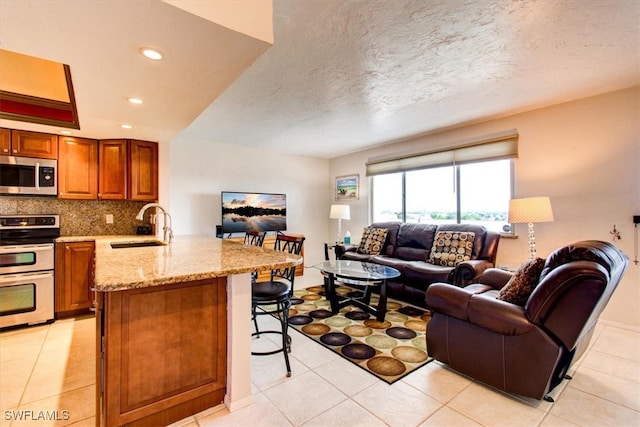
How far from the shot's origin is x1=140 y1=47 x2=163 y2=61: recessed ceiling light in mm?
1565

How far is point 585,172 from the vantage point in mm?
3266

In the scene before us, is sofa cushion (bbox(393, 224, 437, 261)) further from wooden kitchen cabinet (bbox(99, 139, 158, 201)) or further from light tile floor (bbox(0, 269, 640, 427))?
wooden kitchen cabinet (bbox(99, 139, 158, 201))

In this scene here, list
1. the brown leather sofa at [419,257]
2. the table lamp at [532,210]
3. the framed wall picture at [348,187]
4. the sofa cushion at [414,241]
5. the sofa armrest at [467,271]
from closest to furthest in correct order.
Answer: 1. the table lamp at [532,210]
2. the sofa armrest at [467,271]
3. the brown leather sofa at [419,257]
4. the sofa cushion at [414,241]
5. the framed wall picture at [348,187]

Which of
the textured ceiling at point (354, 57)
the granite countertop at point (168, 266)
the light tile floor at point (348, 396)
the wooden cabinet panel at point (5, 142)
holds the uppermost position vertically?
the textured ceiling at point (354, 57)

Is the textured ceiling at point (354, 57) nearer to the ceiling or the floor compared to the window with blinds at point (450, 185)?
nearer to the ceiling

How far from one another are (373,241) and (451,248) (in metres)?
1.27

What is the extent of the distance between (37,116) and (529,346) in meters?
4.78

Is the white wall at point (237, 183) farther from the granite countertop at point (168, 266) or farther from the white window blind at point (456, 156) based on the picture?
the granite countertop at point (168, 266)

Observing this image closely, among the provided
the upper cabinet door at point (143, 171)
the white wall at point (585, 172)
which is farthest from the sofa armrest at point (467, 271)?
the upper cabinet door at point (143, 171)

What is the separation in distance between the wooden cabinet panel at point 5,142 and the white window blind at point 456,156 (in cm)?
502

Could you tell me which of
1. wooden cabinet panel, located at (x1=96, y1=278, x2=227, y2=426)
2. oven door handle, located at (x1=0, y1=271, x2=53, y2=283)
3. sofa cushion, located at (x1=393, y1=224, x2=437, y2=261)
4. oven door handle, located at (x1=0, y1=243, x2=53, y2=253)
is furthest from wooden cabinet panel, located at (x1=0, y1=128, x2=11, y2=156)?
sofa cushion, located at (x1=393, y1=224, x2=437, y2=261)

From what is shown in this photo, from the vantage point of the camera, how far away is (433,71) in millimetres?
2619

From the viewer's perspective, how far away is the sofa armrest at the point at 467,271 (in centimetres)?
328

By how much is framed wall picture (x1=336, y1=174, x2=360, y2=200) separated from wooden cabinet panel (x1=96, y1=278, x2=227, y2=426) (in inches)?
180
